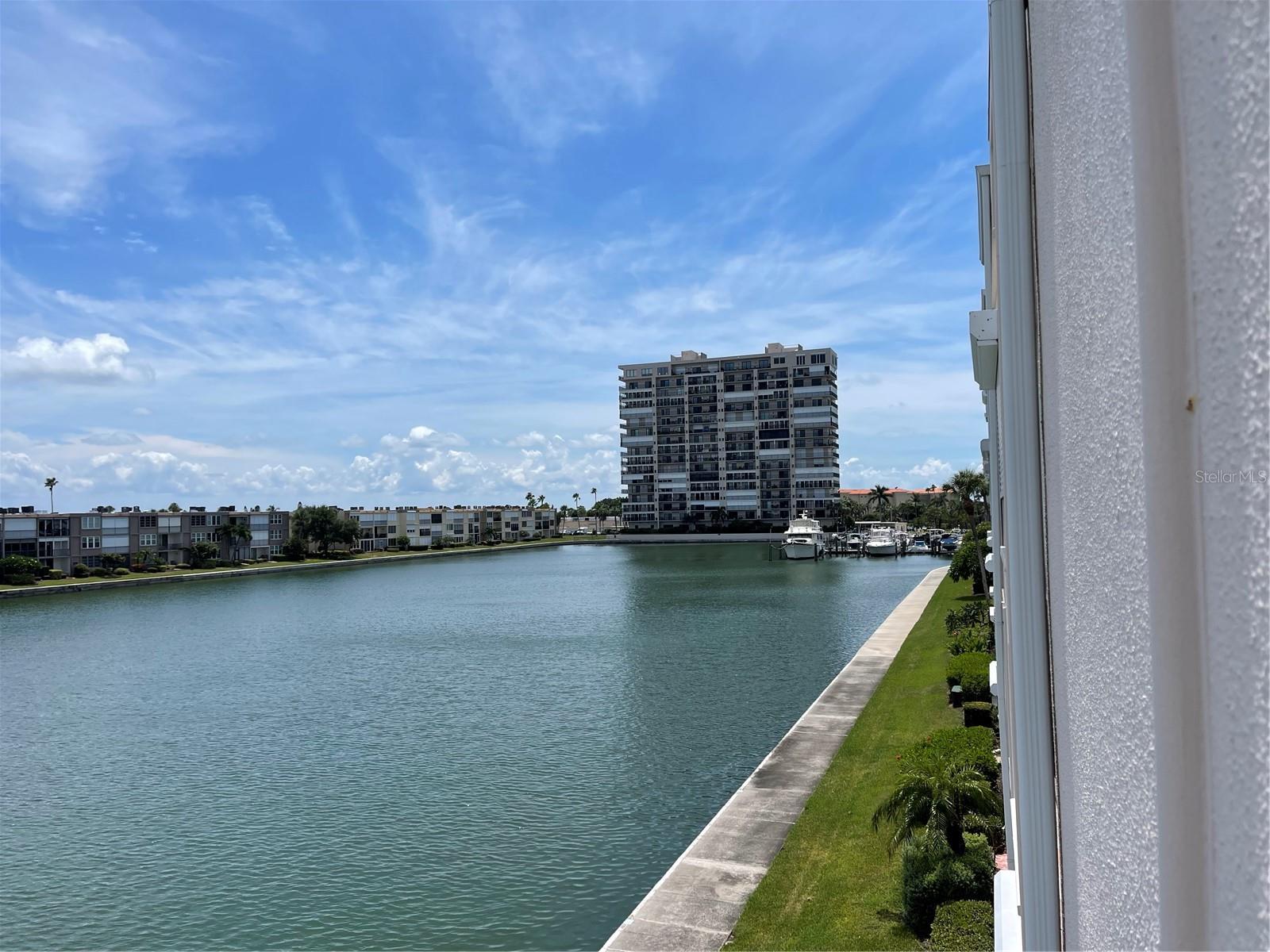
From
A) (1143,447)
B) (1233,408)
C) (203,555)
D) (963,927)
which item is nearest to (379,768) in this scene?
(963,927)

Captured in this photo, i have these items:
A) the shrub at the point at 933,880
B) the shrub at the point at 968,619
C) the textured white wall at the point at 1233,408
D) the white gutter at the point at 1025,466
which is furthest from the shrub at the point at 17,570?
the textured white wall at the point at 1233,408

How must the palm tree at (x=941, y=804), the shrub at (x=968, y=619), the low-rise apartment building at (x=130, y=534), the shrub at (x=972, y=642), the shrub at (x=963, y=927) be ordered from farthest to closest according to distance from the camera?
the low-rise apartment building at (x=130, y=534), the shrub at (x=968, y=619), the shrub at (x=972, y=642), the palm tree at (x=941, y=804), the shrub at (x=963, y=927)

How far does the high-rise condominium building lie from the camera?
14488 cm

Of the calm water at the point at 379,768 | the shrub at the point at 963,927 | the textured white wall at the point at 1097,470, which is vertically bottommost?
the calm water at the point at 379,768

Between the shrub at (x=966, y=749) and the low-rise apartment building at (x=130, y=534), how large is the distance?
3785 inches

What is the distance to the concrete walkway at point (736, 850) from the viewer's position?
1061cm

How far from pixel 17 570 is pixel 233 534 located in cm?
3017

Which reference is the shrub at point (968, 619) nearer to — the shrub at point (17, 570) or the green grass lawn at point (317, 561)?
the green grass lawn at point (317, 561)

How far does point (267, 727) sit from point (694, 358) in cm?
13433

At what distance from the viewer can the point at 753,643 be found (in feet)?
117

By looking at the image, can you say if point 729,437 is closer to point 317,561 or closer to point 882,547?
point 882,547

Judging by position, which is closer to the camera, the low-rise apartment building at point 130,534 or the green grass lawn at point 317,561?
the green grass lawn at point 317,561

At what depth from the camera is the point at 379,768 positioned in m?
20.9

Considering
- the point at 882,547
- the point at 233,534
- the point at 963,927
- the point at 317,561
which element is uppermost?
the point at 233,534
